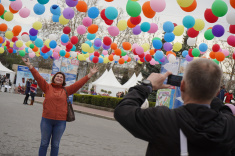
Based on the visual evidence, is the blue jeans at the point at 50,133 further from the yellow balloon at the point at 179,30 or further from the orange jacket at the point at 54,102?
the yellow balloon at the point at 179,30

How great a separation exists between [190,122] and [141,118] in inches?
11.6

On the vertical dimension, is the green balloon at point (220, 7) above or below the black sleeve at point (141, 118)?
above

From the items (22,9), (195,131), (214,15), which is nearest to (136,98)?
(195,131)

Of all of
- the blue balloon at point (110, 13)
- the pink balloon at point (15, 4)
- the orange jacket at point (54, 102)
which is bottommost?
the orange jacket at point (54, 102)

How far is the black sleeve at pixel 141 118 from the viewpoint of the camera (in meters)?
1.70

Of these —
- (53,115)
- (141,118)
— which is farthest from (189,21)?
(141,118)

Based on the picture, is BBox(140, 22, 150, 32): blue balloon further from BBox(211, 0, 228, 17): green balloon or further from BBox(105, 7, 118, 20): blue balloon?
BBox(211, 0, 228, 17): green balloon

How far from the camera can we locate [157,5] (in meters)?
6.82

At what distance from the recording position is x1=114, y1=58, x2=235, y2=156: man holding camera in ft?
5.26

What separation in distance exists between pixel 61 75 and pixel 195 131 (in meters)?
4.14

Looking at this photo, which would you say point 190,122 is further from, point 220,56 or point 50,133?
point 220,56

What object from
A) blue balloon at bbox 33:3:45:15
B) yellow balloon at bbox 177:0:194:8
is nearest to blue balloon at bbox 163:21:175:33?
yellow balloon at bbox 177:0:194:8

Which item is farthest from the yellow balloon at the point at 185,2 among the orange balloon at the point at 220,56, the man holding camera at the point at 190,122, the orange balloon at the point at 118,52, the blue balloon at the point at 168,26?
the orange balloon at the point at 118,52

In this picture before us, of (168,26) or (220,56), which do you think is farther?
(220,56)
